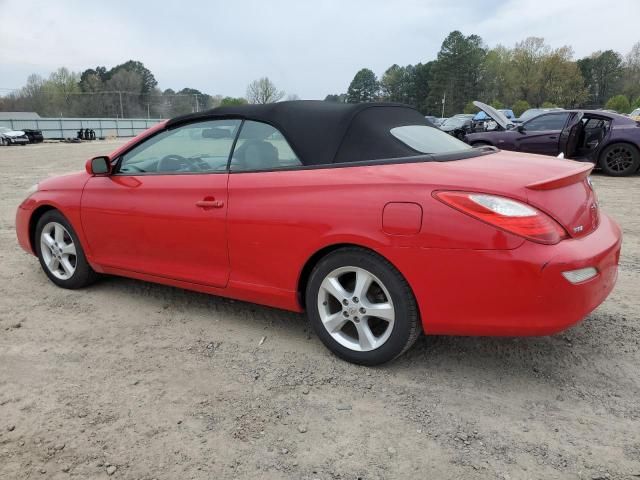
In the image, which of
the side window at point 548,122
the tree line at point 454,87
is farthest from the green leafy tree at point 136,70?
the side window at point 548,122

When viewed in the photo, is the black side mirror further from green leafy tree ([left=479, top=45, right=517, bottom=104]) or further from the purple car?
green leafy tree ([left=479, top=45, right=517, bottom=104])

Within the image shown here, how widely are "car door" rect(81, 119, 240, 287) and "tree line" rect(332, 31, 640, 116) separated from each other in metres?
65.0

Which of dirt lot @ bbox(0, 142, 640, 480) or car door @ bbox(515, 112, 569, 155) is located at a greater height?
car door @ bbox(515, 112, 569, 155)

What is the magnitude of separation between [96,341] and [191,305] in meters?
0.77

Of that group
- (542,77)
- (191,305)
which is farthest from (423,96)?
(191,305)

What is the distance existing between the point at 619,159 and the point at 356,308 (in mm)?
9903

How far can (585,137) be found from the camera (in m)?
10.4

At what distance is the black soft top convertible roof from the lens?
290 centimetres

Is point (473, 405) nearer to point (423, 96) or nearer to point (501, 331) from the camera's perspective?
point (501, 331)

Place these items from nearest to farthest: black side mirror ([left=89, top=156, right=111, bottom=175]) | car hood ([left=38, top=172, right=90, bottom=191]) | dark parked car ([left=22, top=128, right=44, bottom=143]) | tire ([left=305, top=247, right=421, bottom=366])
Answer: tire ([left=305, top=247, right=421, bottom=366]) → black side mirror ([left=89, top=156, right=111, bottom=175]) → car hood ([left=38, top=172, right=90, bottom=191]) → dark parked car ([left=22, top=128, right=44, bottom=143])

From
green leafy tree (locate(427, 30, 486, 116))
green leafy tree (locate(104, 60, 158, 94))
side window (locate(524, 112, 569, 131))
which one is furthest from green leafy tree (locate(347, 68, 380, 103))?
side window (locate(524, 112, 569, 131))

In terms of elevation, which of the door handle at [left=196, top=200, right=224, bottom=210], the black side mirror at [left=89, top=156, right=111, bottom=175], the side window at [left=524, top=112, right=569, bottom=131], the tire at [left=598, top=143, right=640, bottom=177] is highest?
the side window at [left=524, top=112, right=569, bottom=131]

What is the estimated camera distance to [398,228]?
2.58 meters

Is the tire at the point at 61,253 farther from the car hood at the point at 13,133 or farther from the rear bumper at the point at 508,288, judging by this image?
the car hood at the point at 13,133
